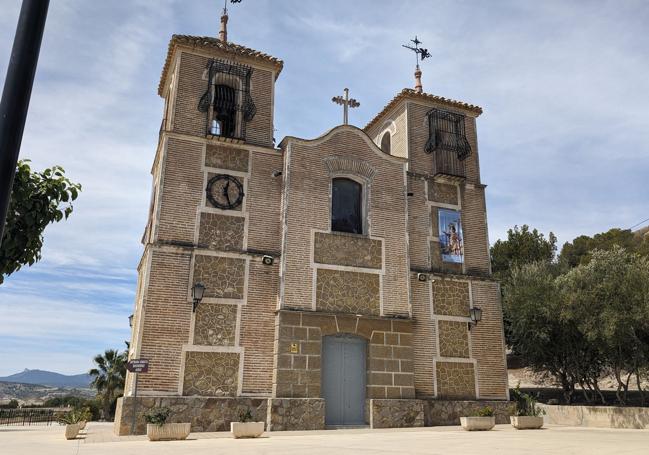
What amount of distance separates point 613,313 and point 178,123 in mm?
14905

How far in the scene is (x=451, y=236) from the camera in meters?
19.1

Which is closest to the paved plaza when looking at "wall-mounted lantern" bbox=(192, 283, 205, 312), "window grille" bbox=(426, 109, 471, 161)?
"wall-mounted lantern" bbox=(192, 283, 205, 312)

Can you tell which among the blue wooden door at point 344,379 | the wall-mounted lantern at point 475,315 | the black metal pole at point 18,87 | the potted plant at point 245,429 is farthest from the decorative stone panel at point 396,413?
the black metal pole at point 18,87

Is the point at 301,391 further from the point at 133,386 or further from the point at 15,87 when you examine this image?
the point at 15,87

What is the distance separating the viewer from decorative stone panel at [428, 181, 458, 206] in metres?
19.5

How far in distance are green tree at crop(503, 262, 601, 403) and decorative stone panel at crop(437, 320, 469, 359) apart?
4.23 meters

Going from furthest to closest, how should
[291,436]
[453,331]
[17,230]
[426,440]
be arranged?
[453,331], [291,436], [426,440], [17,230]

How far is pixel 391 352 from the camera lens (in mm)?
16609

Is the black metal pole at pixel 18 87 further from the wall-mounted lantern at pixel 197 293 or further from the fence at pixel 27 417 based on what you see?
the fence at pixel 27 417

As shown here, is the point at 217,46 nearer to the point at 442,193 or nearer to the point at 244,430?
the point at 442,193

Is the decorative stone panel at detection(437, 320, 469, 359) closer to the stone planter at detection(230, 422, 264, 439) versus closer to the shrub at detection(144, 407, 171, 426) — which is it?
the stone planter at detection(230, 422, 264, 439)

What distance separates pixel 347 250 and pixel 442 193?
473 cm

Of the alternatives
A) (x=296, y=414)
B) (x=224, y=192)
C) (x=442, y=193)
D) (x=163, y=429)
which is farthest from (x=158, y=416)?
(x=442, y=193)

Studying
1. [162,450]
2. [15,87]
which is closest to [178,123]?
[162,450]
